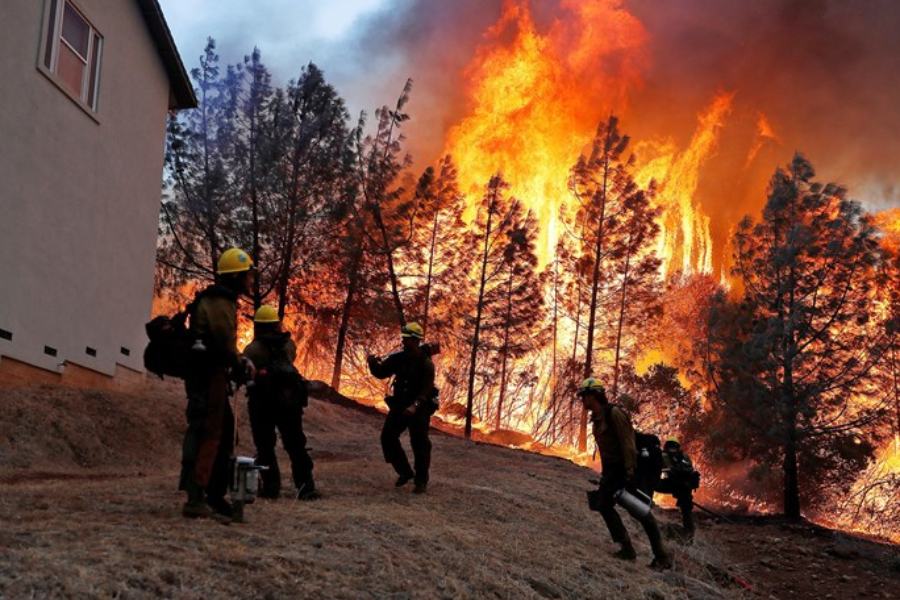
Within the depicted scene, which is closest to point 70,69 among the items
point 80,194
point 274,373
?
point 80,194

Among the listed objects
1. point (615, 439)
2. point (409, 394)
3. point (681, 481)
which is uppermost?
point (409, 394)

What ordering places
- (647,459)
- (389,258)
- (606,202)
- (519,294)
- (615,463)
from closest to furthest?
(615,463) < (647,459) < (389,258) < (519,294) < (606,202)

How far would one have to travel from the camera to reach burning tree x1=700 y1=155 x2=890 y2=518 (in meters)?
21.1

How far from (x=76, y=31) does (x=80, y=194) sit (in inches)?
116

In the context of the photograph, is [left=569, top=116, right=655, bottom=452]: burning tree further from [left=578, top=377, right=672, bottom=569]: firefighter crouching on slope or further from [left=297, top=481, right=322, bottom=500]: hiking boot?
[left=297, top=481, right=322, bottom=500]: hiking boot

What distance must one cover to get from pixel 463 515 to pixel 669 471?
700 cm

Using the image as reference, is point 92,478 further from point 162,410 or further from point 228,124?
A: point 228,124

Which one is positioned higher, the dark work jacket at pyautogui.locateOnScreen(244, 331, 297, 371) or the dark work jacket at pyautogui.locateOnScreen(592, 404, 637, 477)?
the dark work jacket at pyautogui.locateOnScreen(244, 331, 297, 371)

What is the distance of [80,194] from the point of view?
43.0 ft

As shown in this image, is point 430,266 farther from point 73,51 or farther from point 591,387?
point 591,387

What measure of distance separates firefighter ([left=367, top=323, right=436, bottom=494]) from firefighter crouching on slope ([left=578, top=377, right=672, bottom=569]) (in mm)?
2026

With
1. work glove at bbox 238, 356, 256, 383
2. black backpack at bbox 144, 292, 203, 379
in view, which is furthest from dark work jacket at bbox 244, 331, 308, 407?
black backpack at bbox 144, 292, 203, 379

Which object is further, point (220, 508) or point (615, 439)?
point (615, 439)

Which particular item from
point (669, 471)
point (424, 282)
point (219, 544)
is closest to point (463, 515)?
point (219, 544)
